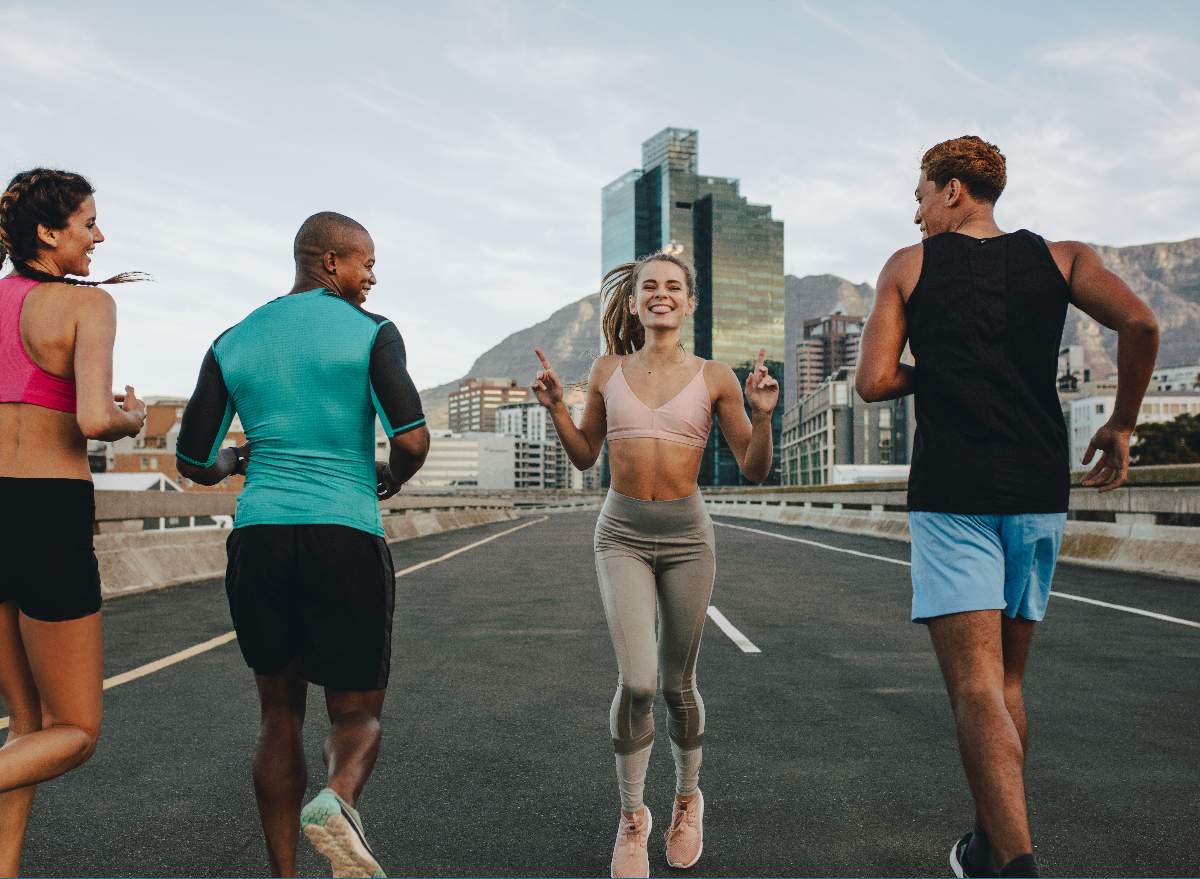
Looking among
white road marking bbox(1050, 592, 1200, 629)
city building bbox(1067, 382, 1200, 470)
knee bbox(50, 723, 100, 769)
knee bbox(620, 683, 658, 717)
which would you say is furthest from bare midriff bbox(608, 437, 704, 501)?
city building bbox(1067, 382, 1200, 470)

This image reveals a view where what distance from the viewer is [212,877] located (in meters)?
3.31

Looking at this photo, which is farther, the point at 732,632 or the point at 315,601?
the point at 732,632

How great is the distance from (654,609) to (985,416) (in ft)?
4.42

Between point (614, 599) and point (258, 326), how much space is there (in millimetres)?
1582

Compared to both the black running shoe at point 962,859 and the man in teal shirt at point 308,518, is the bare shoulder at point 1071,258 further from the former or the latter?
the man in teal shirt at point 308,518

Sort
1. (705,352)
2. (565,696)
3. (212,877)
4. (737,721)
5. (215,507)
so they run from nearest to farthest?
(212,877) < (737,721) < (565,696) < (215,507) < (705,352)

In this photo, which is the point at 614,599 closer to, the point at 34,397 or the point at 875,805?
the point at 875,805

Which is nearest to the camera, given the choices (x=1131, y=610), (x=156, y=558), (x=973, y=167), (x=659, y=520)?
(x=973, y=167)

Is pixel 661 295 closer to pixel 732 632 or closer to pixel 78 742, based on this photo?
pixel 78 742

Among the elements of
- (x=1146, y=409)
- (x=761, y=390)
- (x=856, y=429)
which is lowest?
(x=761, y=390)

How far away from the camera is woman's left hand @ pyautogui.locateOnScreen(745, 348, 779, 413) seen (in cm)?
362

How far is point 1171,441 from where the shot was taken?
284 ft

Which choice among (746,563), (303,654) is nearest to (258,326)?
(303,654)

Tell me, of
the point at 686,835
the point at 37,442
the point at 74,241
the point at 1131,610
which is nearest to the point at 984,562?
the point at 686,835
